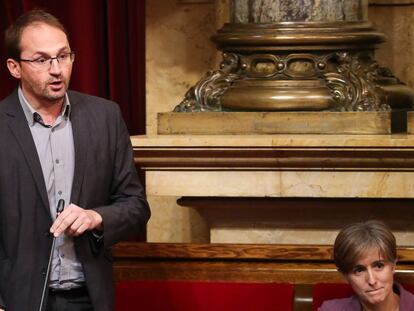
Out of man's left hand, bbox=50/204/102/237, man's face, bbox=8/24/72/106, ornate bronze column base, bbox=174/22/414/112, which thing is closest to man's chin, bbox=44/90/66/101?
man's face, bbox=8/24/72/106

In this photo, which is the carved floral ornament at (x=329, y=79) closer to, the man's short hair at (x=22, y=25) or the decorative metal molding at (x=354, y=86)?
the decorative metal molding at (x=354, y=86)

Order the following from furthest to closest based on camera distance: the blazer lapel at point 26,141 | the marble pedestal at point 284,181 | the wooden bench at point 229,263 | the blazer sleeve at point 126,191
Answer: the marble pedestal at point 284,181
the wooden bench at point 229,263
the blazer sleeve at point 126,191
the blazer lapel at point 26,141

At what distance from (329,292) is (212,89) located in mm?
1288

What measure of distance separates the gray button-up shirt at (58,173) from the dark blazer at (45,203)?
20mm

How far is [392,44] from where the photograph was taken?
16.7 feet

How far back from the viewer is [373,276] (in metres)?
3.08

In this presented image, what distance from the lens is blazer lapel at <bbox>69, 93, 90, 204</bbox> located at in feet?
9.48

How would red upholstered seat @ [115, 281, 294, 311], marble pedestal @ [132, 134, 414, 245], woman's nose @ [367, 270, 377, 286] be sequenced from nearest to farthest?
1. woman's nose @ [367, 270, 377, 286]
2. red upholstered seat @ [115, 281, 294, 311]
3. marble pedestal @ [132, 134, 414, 245]

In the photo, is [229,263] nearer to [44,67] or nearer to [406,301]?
[406,301]

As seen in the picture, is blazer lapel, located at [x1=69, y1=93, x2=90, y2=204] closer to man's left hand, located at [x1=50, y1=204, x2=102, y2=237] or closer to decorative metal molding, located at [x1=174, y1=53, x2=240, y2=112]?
man's left hand, located at [x1=50, y1=204, x2=102, y2=237]

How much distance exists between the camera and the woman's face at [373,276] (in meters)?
3.08

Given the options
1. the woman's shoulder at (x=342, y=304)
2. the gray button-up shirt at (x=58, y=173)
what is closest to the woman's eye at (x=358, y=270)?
the woman's shoulder at (x=342, y=304)

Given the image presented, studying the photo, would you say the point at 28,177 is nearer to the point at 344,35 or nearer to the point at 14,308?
the point at 14,308

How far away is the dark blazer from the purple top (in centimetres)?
60
